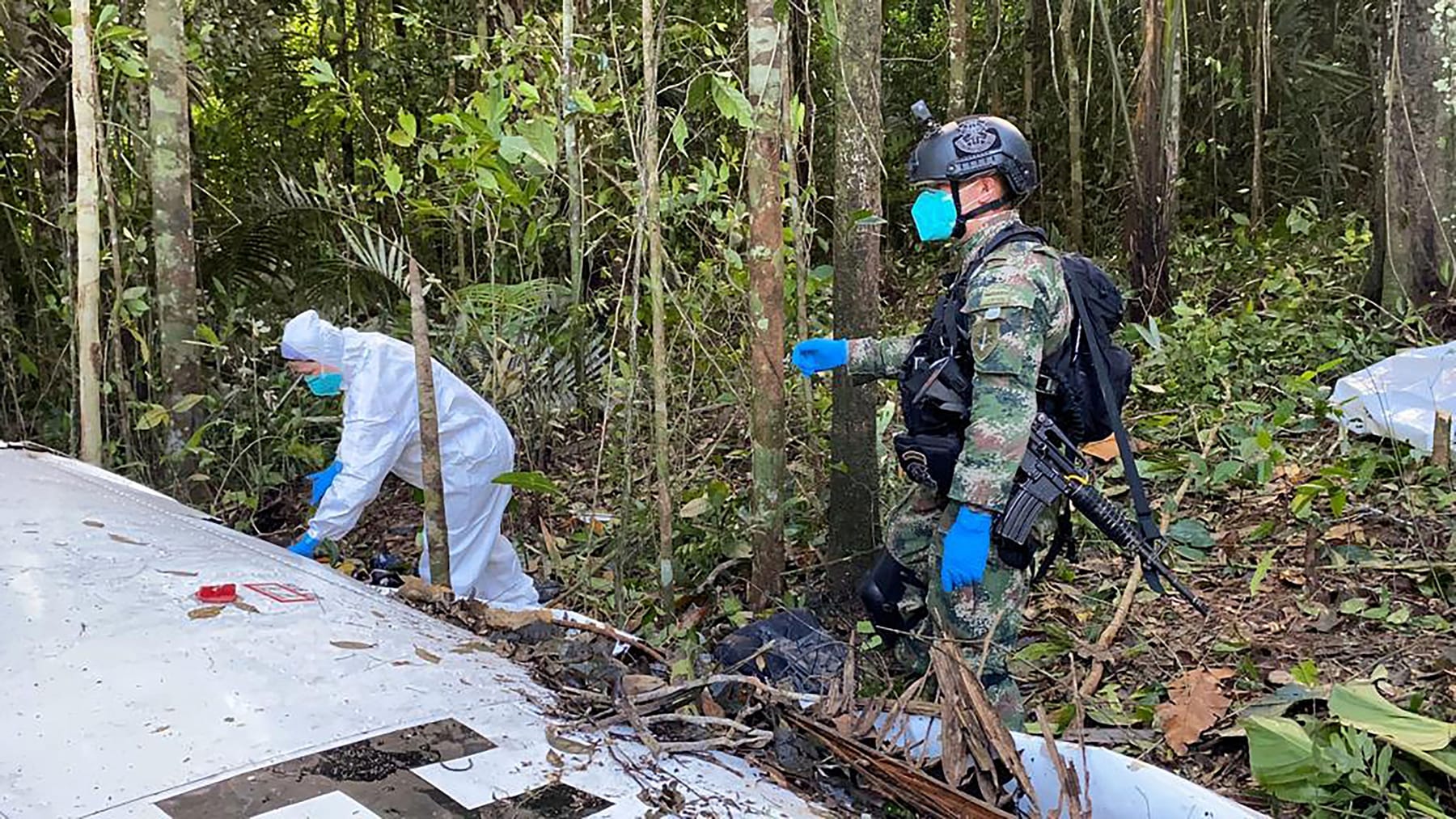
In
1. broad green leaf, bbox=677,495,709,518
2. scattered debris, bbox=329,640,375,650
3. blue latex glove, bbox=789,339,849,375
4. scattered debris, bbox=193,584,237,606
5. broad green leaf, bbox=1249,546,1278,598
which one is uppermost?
blue latex glove, bbox=789,339,849,375

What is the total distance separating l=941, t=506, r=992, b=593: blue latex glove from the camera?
116 inches

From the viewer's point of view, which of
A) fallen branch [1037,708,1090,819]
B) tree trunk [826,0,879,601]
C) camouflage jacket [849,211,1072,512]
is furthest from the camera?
tree trunk [826,0,879,601]

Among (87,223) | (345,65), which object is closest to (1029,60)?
(345,65)

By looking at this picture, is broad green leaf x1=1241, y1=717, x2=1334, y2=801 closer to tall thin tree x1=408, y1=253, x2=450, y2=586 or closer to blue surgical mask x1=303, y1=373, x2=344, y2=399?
tall thin tree x1=408, y1=253, x2=450, y2=586

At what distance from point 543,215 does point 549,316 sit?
0.86 meters

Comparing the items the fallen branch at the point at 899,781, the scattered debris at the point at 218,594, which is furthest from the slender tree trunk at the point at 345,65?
the fallen branch at the point at 899,781

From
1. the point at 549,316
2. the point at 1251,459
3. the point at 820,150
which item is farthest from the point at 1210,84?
the point at 549,316

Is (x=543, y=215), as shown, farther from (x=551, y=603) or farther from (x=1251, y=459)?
(x=1251, y=459)

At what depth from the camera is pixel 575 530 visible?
5.43 m

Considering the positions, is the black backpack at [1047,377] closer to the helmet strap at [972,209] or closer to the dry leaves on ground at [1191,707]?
the helmet strap at [972,209]

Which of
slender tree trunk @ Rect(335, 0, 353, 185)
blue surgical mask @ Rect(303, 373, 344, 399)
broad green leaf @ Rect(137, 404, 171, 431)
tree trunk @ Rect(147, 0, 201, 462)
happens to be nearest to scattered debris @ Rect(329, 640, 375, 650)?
blue surgical mask @ Rect(303, 373, 344, 399)

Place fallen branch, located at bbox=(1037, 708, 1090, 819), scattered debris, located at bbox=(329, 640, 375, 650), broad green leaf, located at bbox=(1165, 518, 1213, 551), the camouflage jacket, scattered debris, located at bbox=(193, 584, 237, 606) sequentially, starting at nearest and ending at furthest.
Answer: fallen branch, located at bbox=(1037, 708, 1090, 819), scattered debris, located at bbox=(329, 640, 375, 650), scattered debris, located at bbox=(193, 584, 237, 606), the camouflage jacket, broad green leaf, located at bbox=(1165, 518, 1213, 551)

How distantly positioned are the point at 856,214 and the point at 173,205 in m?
3.38

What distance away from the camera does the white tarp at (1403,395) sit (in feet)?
14.6
